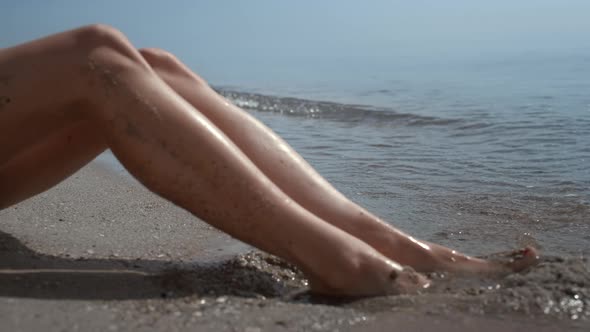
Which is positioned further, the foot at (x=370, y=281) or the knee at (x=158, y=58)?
the knee at (x=158, y=58)

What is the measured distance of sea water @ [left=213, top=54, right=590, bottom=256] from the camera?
296 centimetres

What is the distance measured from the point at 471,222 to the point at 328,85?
39.9ft

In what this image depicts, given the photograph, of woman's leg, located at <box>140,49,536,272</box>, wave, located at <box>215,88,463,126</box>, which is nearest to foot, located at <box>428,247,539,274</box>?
woman's leg, located at <box>140,49,536,272</box>

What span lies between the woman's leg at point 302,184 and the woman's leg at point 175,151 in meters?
0.20

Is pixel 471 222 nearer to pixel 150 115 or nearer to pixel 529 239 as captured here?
pixel 529 239

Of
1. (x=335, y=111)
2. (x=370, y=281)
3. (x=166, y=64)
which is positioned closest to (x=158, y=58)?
(x=166, y=64)

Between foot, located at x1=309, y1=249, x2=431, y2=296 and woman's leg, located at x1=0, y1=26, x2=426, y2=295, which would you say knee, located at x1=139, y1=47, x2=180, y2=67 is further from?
foot, located at x1=309, y1=249, x2=431, y2=296

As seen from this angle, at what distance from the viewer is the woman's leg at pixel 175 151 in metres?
1.74

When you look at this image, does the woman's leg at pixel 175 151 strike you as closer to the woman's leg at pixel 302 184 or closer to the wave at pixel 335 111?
the woman's leg at pixel 302 184

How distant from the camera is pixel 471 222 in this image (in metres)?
3.01

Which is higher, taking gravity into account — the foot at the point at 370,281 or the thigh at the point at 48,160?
the thigh at the point at 48,160

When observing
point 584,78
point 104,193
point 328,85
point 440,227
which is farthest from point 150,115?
point 328,85

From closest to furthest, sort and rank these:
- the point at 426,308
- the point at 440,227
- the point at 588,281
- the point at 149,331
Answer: the point at 149,331, the point at 426,308, the point at 588,281, the point at 440,227

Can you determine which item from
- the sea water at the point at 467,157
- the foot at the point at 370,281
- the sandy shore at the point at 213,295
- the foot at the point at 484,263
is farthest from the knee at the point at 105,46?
the sea water at the point at 467,157
